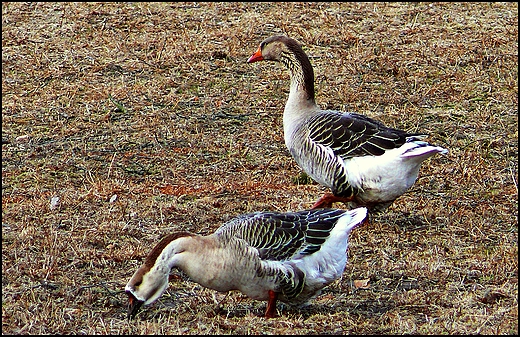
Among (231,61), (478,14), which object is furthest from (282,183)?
(478,14)

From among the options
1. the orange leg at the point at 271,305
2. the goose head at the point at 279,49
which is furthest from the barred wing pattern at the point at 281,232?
the goose head at the point at 279,49

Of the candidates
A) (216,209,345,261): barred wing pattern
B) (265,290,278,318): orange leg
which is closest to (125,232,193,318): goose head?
(216,209,345,261): barred wing pattern

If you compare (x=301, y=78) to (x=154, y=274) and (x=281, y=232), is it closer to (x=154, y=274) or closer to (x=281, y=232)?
A: (x=281, y=232)

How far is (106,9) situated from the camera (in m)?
12.6

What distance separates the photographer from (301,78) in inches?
307

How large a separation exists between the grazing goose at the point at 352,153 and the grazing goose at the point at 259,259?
105 cm

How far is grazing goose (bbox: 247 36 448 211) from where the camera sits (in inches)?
270

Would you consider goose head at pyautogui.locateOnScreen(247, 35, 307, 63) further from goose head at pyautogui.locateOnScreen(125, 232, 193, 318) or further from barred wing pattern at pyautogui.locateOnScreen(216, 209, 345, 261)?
goose head at pyautogui.locateOnScreen(125, 232, 193, 318)

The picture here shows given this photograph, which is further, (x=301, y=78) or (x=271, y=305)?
(x=301, y=78)

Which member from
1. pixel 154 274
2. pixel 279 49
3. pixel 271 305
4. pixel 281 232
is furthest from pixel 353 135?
pixel 154 274

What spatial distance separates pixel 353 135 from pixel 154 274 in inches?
94.4

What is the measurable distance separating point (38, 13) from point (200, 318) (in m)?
8.15

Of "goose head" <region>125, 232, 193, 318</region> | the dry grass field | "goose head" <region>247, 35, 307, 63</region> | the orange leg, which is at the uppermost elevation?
"goose head" <region>247, 35, 307, 63</region>

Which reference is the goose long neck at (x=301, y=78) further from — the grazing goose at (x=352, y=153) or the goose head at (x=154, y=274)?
the goose head at (x=154, y=274)
